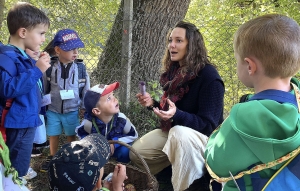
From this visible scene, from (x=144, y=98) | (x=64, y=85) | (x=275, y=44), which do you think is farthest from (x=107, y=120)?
(x=275, y=44)

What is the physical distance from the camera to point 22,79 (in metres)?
2.26

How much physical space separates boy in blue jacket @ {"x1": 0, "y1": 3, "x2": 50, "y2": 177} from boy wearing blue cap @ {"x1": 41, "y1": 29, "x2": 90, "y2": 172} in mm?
516

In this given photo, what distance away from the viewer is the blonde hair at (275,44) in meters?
1.38

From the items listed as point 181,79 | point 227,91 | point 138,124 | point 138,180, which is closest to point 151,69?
point 138,124

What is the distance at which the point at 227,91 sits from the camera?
464 cm

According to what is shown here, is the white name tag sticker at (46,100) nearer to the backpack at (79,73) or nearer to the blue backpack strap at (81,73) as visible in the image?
the backpack at (79,73)

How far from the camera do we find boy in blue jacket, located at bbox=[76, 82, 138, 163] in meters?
2.87

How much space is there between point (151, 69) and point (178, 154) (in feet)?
6.38

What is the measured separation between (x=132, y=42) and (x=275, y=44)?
2905mm

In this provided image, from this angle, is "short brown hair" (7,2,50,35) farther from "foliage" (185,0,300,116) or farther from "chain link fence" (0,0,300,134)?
"foliage" (185,0,300,116)

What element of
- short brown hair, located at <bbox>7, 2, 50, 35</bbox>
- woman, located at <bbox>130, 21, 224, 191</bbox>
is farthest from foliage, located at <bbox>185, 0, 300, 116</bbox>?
short brown hair, located at <bbox>7, 2, 50, 35</bbox>

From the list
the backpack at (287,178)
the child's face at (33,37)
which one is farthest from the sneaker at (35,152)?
the backpack at (287,178)

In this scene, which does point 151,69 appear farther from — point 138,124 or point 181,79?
point 181,79

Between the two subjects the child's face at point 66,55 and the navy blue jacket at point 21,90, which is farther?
the child's face at point 66,55
